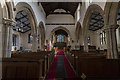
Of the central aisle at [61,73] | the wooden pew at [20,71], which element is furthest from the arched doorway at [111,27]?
the wooden pew at [20,71]

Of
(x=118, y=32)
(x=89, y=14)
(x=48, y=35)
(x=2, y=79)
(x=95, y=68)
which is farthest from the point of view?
(x=48, y=35)

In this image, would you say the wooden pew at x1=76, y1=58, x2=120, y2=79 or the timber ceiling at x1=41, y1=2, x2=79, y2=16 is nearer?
the wooden pew at x1=76, y1=58, x2=120, y2=79

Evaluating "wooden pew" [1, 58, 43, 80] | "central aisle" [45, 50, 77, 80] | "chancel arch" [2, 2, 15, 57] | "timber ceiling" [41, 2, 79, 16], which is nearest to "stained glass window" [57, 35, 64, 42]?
"timber ceiling" [41, 2, 79, 16]

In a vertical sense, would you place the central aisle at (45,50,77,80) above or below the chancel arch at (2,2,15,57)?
below

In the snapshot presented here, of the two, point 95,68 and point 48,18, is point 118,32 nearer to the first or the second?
point 95,68

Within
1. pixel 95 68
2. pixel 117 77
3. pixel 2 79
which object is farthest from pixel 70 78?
pixel 2 79

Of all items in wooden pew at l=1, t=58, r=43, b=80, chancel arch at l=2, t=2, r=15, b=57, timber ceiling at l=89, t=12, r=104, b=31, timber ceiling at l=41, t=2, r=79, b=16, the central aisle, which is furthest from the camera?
timber ceiling at l=41, t=2, r=79, b=16

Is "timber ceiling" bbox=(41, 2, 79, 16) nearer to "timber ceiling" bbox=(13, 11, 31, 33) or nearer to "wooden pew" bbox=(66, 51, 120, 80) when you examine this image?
"timber ceiling" bbox=(13, 11, 31, 33)

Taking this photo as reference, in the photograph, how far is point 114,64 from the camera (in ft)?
10.6

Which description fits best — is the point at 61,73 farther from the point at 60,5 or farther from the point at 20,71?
the point at 60,5

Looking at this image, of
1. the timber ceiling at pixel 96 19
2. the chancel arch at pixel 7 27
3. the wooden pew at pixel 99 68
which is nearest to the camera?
the wooden pew at pixel 99 68

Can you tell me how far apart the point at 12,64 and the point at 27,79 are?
1.90 feet

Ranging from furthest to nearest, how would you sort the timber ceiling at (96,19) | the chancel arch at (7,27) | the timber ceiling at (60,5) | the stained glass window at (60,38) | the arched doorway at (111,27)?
1. the stained glass window at (60,38)
2. the timber ceiling at (60,5)
3. the timber ceiling at (96,19)
4. the arched doorway at (111,27)
5. the chancel arch at (7,27)

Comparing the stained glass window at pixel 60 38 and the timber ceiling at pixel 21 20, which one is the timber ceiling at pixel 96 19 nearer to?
the timber ceiling at pixel 21 20
